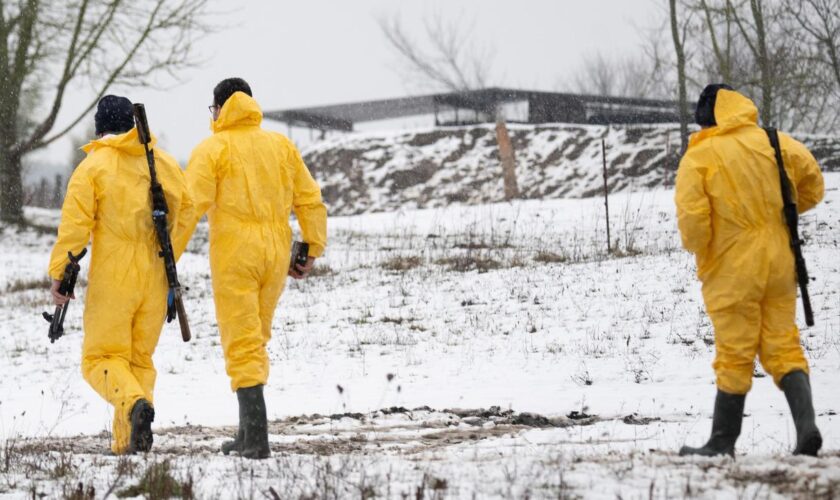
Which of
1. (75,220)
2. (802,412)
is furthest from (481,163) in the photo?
(802,412)

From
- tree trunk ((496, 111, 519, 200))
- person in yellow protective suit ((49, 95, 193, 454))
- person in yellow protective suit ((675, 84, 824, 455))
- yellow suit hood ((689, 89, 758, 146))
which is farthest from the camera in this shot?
tree trunk ((496, 111, 519, 200))

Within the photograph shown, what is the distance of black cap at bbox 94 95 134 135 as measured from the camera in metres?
5.52

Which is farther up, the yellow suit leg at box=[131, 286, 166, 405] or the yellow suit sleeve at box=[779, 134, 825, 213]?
the yellow suit sleeve at box=[779, 134, 825, 213]

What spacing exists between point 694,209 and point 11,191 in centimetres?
2250

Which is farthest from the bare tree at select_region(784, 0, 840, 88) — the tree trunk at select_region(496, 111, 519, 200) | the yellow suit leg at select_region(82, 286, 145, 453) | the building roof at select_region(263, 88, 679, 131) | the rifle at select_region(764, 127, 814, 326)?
the yellow suit leg at select_region(82, 286, 145, 453)

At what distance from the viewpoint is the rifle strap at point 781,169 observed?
472cm

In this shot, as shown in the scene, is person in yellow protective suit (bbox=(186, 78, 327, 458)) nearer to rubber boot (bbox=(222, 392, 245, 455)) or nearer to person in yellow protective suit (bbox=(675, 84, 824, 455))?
rubber boot (bbox=(222, 392, 245, 455))

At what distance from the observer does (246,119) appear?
213 inches

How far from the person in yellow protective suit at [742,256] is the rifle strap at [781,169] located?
3 cm

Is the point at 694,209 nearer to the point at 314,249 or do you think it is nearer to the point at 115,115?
the point at 314,249

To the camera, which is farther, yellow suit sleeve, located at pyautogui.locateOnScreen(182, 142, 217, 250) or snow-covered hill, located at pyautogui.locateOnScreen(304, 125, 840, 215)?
snow-covered hill, located at pyautogui.locateOnScreen(304, 125, 840, 215)

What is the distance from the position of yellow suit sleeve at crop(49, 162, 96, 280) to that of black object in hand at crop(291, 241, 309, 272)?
118 cm

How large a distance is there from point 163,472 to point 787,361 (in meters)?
3.12

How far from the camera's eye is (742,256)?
4.67m
